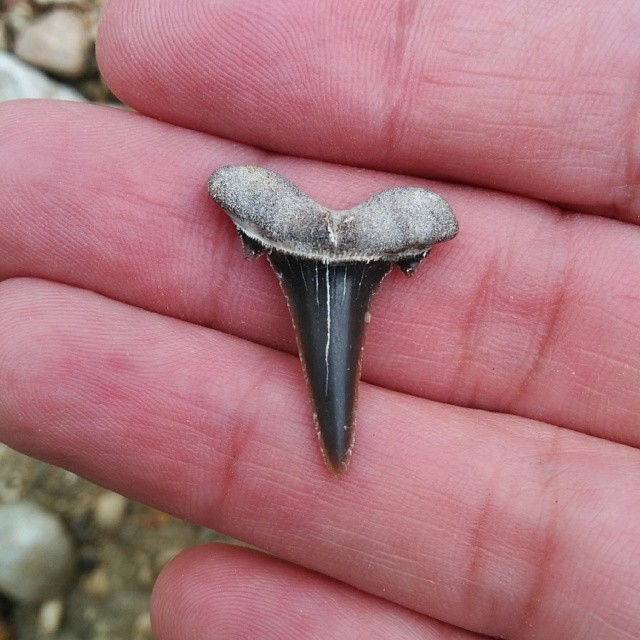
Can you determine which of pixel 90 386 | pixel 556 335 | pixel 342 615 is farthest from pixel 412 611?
pixel 90 386

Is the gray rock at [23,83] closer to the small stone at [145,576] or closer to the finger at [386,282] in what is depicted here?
the finger at [386,282]

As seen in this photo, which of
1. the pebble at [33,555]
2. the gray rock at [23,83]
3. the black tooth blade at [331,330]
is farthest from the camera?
the gray rock at [23,83]

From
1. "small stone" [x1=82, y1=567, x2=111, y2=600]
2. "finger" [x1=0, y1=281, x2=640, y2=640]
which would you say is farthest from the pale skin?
"small stone" [x1=82, y1=567, x2=111, y2=600]

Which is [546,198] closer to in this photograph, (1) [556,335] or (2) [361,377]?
(1) [556,335]

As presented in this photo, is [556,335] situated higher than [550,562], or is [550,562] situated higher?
[556,335]

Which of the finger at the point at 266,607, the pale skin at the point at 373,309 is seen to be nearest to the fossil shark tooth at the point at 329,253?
the pale skin at the point at 373,309

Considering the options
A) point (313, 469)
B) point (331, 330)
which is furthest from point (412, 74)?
point (313, 469)
